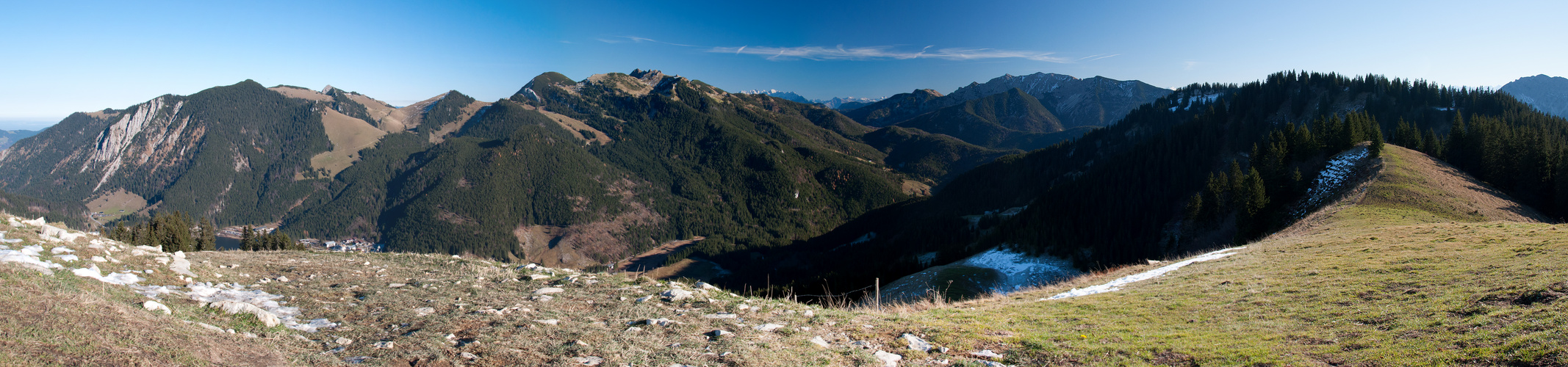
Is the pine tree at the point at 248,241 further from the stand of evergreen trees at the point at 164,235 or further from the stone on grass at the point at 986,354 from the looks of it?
the stone on grass at the point at 986,354

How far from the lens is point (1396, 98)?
133125 millimetres

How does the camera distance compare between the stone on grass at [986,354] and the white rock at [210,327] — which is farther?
A: the stone on grass at [986,354]

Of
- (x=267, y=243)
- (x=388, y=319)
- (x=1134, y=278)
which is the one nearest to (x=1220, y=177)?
(x=1134, y=278)

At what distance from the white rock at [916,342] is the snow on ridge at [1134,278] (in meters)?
12.6

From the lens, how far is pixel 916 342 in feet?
38.2

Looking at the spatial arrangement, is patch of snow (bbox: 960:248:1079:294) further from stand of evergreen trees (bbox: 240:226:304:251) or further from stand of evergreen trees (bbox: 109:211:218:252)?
stand of evergreen trees (bbox: 109:211:218:252)

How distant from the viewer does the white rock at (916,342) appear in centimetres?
1126

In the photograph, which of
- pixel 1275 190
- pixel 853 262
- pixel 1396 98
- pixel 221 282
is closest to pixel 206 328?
pixel 221 282

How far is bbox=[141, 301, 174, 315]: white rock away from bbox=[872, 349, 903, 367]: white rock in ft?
38.2

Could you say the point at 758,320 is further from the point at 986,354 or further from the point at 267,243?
the point at 267,243

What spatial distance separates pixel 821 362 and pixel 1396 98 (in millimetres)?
196252

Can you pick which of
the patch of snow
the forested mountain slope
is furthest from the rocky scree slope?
the patch of snow

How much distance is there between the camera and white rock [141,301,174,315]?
27.6 ft

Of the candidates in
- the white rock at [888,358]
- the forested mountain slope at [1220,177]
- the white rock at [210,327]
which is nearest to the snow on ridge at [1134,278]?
the white rock at [888,358]
